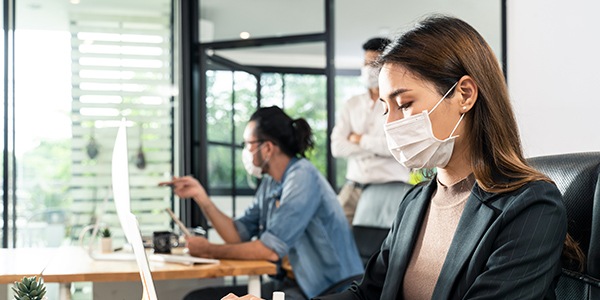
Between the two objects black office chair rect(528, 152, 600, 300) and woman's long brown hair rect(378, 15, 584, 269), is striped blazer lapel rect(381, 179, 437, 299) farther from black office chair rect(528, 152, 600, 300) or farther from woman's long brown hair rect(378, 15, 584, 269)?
black office chair rect(528, 152, 600, 300)

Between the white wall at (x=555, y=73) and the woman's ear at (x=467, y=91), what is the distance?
36 cm

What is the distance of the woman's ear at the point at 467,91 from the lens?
1.43m

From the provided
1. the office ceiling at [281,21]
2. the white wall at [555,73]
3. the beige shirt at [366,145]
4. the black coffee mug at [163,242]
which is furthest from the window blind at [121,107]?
the white wall at [555,73]

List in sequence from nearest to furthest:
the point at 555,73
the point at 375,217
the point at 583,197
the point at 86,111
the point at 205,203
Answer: the point at 583,197 → the point at 555,73 → the point at 205,203 → the point at 375,217 → the point at 86,111

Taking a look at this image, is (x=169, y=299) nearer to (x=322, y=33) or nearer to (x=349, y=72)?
(x=322, y=33)

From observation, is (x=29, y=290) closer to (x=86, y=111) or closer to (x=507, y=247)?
(x=507, y=247)

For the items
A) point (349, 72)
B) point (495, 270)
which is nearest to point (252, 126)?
point (495, 270)

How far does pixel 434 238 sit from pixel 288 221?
4.36ft

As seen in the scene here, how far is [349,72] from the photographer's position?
8.71 m

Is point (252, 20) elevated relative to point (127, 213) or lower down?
elevated

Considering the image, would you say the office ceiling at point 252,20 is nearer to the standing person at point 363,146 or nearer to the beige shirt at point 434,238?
the standing person at point 363,146

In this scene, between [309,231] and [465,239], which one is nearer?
[465,239]

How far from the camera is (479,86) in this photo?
143 cm

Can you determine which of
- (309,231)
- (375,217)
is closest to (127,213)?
(309,231)
